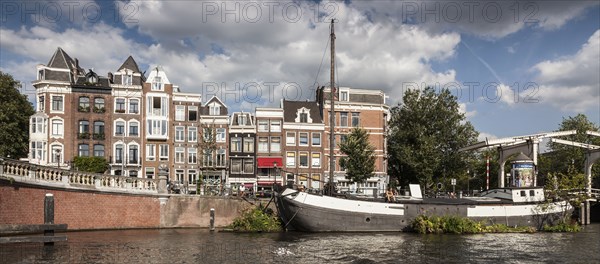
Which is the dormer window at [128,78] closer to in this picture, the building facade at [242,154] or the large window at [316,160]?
the building facade at [242,154]

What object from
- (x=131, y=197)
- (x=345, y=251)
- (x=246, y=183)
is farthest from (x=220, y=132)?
(x=345, y=251)

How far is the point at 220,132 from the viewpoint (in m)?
56.9

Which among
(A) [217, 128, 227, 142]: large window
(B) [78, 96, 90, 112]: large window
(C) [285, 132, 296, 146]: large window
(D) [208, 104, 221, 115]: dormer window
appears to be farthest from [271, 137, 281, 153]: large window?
(B) [78, 96, 90, 112]: large window

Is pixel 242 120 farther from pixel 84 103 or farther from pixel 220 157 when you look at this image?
pixel 84 103

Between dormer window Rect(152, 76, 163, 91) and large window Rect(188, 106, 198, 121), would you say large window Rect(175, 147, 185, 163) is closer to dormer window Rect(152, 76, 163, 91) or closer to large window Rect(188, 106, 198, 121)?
large window Rect(188, 106, 198, 121)

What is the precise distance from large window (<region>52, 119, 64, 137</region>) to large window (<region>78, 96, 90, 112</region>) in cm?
247

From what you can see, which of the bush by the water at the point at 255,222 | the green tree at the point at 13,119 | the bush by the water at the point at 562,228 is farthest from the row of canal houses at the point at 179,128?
the bush by the water at the point at 562,228

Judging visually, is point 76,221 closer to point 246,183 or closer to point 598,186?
point 246,183

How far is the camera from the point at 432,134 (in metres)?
57.9

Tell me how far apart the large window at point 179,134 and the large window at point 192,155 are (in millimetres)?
1529

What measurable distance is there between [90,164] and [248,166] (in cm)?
1689

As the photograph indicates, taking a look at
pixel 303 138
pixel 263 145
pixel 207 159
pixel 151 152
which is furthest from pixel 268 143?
pixel 151 152

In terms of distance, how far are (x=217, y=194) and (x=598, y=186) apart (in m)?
40.1

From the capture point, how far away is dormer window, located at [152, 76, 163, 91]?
55125 millimetres
